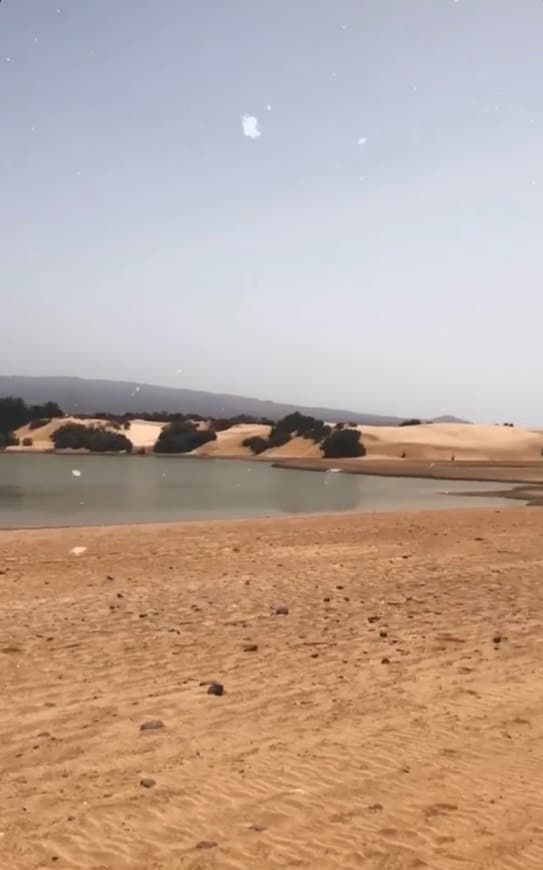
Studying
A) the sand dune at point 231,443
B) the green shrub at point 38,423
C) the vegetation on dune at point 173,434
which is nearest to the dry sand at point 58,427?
the green shrub at point 38,423

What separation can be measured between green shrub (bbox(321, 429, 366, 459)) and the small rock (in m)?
58.9

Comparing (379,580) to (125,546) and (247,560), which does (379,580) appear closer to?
(247,560)

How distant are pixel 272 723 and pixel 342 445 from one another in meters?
58.2

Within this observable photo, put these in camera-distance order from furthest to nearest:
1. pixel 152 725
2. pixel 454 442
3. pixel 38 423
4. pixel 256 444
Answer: pixel 38 423 → pixel 454 442 → pixel 256 444 → pixel 152 725

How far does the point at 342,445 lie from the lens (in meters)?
63.3

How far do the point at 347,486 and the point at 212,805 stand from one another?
33.9m

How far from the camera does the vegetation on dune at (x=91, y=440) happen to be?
7388cm

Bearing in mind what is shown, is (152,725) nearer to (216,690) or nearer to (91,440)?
(216,690)

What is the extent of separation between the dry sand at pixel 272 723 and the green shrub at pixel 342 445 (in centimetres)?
5132

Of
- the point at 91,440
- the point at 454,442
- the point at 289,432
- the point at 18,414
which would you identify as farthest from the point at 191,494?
the point at 18,414

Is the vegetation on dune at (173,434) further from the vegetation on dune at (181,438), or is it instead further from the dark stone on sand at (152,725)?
the dark stone on sand at (152,725)

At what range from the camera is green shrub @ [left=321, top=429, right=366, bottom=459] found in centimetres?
6303

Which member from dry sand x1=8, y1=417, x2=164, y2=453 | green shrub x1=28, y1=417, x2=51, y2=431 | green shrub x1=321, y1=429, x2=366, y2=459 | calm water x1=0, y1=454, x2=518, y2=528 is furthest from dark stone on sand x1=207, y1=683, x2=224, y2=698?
green shrub x1=28, y1=417, x2=51, y2=431

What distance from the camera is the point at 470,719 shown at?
5.57 meters
